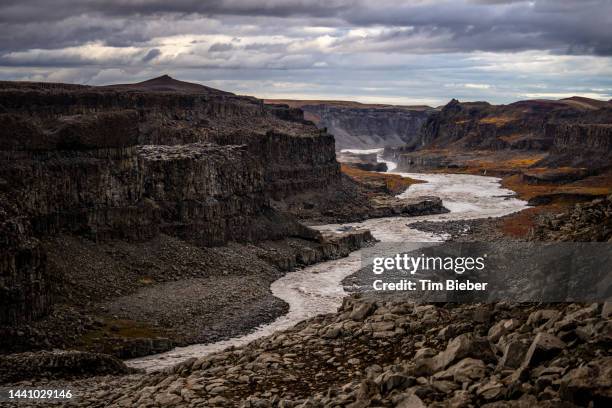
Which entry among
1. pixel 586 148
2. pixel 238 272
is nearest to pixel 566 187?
pixel 586 148

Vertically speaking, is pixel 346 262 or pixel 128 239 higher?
pixel 128 239

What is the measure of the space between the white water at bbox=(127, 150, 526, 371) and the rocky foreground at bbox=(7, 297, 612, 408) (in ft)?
70.8

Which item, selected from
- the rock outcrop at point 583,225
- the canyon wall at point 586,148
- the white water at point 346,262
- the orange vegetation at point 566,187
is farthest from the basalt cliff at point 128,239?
the canyon wall at point 586,148

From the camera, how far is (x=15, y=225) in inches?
2112

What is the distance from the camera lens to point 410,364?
21547 mm

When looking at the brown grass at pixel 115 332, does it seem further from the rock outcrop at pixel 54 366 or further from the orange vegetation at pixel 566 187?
the orange vegetation at pixel 566 187

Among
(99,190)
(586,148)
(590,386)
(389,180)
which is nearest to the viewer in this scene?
(590,386)

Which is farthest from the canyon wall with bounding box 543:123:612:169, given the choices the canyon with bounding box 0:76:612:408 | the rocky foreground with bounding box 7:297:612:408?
the rocky foreground with bounding box 7:297:612:408

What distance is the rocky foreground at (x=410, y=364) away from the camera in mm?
17969

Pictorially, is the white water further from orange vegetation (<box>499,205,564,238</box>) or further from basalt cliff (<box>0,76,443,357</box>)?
orange vegetation (<box>499,205,564,238</box>)

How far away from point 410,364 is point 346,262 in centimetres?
6694

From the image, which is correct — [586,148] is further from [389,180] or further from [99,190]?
[99,190]

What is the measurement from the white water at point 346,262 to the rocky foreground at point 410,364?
70.8 ft

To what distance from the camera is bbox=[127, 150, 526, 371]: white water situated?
5538 centimetres
